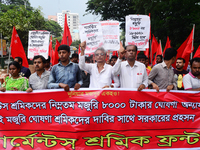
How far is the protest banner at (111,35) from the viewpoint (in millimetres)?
3752

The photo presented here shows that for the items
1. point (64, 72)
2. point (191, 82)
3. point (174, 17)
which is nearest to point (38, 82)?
point (64, 72)

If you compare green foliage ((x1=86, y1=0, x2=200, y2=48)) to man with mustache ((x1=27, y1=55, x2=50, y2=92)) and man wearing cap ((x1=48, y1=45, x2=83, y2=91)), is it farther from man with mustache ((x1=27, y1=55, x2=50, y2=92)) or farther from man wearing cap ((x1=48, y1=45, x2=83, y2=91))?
man with mustache ((x1=27, y1=55, x2=50, y2=92))

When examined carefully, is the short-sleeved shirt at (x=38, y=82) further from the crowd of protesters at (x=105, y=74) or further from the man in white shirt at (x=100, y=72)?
the man in white shirt at (x=100, y=72)

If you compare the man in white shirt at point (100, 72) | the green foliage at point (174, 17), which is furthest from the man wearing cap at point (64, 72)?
the green foliage at point (174, 17)

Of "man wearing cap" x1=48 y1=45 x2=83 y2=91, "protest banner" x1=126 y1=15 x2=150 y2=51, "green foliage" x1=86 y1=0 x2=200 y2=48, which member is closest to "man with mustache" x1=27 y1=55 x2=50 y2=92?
"man wearing cap" x1=48 y1=45 x2=83 y2=91

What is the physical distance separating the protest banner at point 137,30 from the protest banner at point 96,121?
6.52 ft

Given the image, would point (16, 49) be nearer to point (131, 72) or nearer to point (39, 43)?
point (39, 43)

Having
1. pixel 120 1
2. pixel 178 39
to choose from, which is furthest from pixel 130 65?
pixel 120 1

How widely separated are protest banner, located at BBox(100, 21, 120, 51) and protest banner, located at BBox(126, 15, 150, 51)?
2.81 ft

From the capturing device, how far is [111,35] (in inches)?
151

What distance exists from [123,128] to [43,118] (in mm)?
1223

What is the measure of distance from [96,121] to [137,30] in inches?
106

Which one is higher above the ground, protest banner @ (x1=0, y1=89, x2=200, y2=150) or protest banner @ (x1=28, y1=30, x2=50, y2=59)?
protest banner @ (x1=28, y1=30, x2=50, y2=59)

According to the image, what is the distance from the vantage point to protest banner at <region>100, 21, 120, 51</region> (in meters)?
3.75
